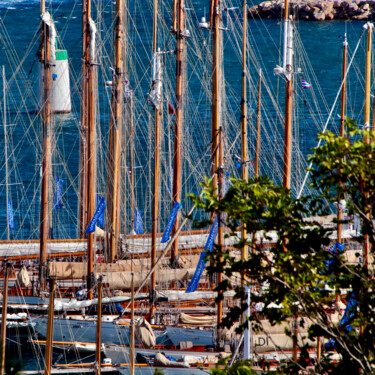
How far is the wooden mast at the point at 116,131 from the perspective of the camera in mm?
49469

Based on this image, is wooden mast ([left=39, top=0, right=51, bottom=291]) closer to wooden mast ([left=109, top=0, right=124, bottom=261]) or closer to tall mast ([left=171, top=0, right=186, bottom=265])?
wooden mast ([left=109, top=0, right=124, bottom=261])

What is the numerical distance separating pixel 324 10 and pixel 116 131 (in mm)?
115634

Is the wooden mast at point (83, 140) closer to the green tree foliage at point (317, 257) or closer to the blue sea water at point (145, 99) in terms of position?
the blue sea water at point (145, 99)

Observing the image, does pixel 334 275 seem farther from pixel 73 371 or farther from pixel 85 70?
pixel 85 70

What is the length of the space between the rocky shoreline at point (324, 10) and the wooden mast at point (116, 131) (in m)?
109

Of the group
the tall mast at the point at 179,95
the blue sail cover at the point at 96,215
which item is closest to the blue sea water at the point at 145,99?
the tall mast at the point at 179,95

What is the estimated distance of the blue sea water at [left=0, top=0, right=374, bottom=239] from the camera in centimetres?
6431

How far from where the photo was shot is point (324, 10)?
158125 mm

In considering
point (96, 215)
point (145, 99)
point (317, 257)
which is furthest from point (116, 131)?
point (145, 99)

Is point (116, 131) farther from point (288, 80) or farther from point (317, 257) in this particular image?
point (317, 257)

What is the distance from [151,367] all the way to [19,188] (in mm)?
38506

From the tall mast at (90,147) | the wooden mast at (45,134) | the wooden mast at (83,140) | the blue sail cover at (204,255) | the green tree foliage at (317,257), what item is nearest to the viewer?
the green tree foliage at (317,257)

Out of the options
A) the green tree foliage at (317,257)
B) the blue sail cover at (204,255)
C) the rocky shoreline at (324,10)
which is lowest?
the blue sail cover at (204,255)

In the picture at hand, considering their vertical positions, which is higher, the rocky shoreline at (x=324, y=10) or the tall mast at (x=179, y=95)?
the rocky shoreline at (x=324, y=10)
